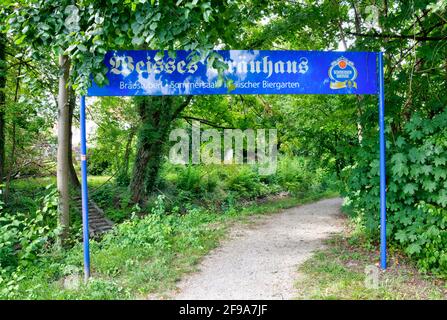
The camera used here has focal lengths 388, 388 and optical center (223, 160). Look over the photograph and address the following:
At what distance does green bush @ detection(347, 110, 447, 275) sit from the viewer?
529cm

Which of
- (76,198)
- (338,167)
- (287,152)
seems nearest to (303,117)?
(338,167)

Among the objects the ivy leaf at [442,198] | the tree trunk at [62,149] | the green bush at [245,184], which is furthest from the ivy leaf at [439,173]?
the green bush at [245,184]

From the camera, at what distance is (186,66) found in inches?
216

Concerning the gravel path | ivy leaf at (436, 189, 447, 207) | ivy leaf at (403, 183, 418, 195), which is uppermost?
ivy leaf at (403, 183, 418, 195)

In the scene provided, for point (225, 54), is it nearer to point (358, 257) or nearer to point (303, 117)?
point (358, 257)

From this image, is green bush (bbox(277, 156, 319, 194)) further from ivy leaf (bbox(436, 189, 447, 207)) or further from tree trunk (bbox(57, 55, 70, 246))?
ivy leaf (bbox(436, 189, 447, 207))

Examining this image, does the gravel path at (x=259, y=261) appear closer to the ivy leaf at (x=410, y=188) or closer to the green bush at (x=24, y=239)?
the ivy leaf at (x=410, y=188)

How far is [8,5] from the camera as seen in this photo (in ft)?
17.0

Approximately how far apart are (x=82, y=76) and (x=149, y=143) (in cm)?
782

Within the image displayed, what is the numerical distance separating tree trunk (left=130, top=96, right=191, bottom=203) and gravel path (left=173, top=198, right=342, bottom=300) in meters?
4.67

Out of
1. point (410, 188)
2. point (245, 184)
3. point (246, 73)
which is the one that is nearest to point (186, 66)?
point (246, 73)

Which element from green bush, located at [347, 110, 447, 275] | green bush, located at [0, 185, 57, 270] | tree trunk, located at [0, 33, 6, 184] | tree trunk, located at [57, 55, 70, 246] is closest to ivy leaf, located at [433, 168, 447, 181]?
green bush, located at [347, 110, 447, 275]

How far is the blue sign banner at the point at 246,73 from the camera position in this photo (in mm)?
5418

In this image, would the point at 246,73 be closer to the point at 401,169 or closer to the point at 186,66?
the point at 186,66
